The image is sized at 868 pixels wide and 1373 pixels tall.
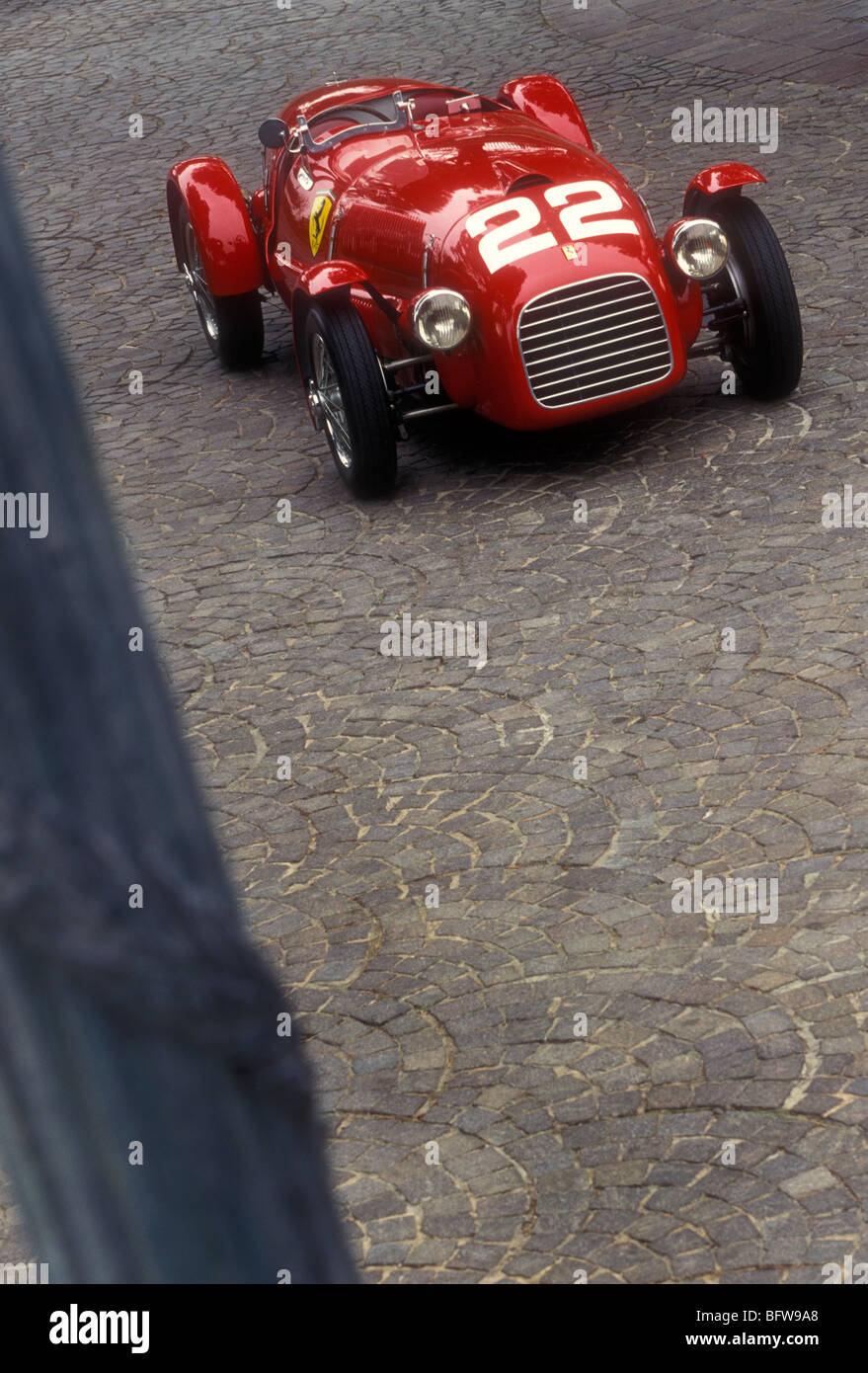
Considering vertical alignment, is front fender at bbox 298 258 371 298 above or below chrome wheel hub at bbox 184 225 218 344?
below

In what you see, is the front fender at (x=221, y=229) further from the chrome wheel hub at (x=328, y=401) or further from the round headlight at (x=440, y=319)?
the round headlight at (x=440, y=319)

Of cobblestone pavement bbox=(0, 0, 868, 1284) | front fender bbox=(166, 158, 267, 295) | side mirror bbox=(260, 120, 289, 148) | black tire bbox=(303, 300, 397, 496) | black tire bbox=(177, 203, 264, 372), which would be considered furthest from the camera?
black tire bbox=(177, 203, 264, 372)

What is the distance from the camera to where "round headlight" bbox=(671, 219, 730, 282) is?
7.11m

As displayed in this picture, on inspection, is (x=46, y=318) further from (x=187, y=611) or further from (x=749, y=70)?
(x=749, y=70)

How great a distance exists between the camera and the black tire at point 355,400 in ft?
23.2

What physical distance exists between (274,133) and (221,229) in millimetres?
648

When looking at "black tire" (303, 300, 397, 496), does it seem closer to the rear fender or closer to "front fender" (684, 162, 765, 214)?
"front fender" (684, 162, 765, 214)

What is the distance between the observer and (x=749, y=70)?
1324cm

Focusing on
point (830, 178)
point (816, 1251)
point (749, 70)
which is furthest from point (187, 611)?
point (749, 70)

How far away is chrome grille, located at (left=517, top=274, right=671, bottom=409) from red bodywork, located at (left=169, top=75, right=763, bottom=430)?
28mm

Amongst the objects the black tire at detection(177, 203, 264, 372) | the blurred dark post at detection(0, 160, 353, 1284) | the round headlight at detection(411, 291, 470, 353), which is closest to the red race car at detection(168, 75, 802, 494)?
the round headlight at detection(411, 291, 470, 353)

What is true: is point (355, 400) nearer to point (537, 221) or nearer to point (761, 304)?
point (537, 221)

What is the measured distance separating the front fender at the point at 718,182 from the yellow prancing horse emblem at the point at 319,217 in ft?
5.60

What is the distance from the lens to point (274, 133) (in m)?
8.34
